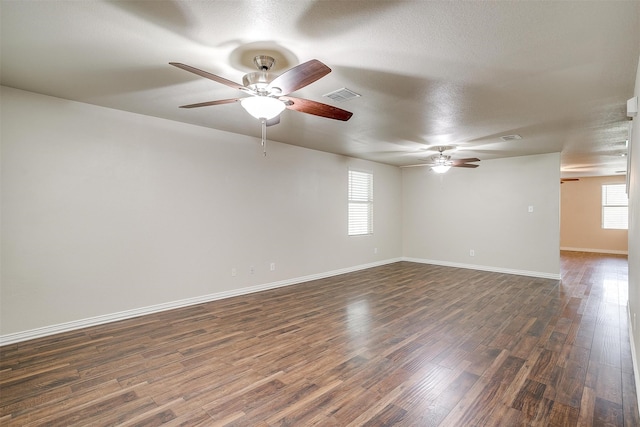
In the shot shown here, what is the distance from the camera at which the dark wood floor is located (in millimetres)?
A: 1959

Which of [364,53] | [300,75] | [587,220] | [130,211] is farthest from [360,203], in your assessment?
[587,220]

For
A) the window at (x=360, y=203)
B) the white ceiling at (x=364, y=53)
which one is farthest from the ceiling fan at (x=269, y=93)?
the window at (x=360, y=203)

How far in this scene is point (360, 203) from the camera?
6.84 meters

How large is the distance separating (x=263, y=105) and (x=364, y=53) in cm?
82

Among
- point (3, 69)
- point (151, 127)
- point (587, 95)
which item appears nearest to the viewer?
point (3, 69)

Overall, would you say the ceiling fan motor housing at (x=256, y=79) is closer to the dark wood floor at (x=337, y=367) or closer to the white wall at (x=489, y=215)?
the dark wood floor at (x=337, y=367)

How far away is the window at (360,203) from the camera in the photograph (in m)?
6.62

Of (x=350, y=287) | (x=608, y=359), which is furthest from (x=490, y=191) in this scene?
(x=608, y=359)

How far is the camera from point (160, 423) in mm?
1862

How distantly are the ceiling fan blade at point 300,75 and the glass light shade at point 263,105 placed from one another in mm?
165

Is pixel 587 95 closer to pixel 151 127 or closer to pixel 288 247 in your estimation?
pixel 288 247

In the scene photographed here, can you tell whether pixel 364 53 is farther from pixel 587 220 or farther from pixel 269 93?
pixel 587 220

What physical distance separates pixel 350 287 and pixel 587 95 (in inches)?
151

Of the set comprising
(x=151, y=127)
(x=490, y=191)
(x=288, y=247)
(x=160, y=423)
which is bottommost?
(x=160, y=423)
